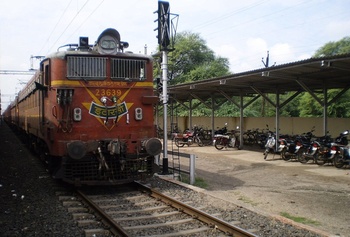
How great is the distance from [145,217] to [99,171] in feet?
6.74

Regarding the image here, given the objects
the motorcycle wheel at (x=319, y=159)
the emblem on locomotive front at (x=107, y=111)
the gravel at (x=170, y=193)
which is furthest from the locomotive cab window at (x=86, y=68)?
the motorcycle wheel at (x=319, y=159)

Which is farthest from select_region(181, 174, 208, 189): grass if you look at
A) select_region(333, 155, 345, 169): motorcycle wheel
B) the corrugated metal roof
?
select_region(333, 155, 345, 169): motorcycle wheel

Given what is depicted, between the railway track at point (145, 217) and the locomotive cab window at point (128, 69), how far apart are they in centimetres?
261

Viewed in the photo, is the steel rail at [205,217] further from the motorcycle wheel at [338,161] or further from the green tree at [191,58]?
the green tree at [191,58]

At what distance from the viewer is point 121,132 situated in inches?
328

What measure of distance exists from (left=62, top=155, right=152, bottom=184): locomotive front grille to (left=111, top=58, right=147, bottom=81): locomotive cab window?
74.0 inches

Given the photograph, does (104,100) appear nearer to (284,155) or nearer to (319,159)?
(319,159)

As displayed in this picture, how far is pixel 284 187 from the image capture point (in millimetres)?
9750

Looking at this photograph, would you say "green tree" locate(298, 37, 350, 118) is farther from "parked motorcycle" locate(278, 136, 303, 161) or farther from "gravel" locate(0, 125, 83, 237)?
"gravel" locate(0, 125, 83, 237)

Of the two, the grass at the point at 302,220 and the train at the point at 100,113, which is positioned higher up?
the train at the point at 100,113

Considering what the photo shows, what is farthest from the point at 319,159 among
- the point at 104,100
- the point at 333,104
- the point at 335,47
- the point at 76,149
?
the point at 335,47

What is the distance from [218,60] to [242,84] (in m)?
36.7

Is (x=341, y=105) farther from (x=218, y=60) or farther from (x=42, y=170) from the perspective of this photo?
(x=42, y=170)

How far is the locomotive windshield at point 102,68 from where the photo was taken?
8039mm
